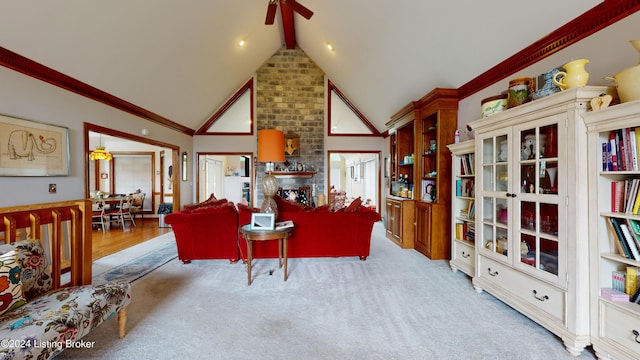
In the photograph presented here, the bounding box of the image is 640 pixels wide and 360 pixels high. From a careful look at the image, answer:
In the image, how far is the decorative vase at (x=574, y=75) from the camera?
185cm

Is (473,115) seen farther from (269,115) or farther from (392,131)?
(269,115)

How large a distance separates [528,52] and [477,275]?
2.31 m

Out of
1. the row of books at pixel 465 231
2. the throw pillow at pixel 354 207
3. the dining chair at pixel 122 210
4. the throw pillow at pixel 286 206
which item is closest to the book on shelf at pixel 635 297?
the row of books at pixel 465 231

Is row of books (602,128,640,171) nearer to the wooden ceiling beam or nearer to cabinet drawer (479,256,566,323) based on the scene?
cabinet drawer (479,256,566,323)

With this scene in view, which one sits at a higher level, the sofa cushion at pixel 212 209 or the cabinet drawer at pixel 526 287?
the sofa cushion at pixel 212 209

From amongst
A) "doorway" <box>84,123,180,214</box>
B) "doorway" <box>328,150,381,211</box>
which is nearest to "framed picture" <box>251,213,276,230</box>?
"doorway" <box>328,150,381,211</box>

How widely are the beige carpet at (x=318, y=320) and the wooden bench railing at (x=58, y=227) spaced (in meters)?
0.54

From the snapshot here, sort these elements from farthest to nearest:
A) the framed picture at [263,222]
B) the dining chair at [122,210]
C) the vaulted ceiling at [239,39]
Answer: the dining chair at [122,210] → the framed picture at [263,222] → the vaulted ceiling at [239,39]

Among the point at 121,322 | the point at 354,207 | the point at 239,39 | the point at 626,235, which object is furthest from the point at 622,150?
the point at 239,39

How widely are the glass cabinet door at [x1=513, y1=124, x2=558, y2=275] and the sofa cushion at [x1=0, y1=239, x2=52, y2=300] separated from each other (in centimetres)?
354

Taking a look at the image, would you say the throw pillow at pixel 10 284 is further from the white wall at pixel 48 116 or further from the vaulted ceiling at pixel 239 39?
the vaulted ceiling at pixel 239 39

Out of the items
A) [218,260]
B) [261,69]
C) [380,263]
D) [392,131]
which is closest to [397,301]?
[380,263]

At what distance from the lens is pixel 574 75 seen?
74.2 inches

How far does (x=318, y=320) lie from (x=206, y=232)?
210 cm
